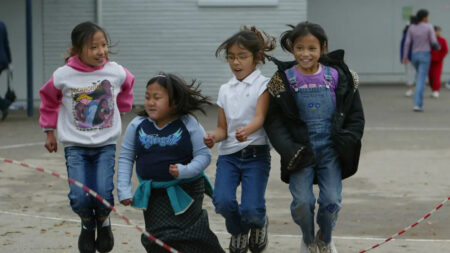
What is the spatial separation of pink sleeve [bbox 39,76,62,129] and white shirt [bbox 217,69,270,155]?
112 cm

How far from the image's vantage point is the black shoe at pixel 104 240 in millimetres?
6852

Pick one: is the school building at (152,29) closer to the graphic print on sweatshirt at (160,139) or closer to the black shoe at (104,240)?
the black shoe at (104,240)

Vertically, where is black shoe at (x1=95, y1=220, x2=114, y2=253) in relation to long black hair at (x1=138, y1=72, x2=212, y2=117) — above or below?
below

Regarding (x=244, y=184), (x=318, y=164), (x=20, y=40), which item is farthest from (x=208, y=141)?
(x=20, y=40)

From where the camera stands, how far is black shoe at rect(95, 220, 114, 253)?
22.5ft

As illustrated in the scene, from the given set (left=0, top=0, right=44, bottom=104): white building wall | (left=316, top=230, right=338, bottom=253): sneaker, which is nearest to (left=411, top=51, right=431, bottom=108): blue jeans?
(left=0, top=0, right=44, bottom=104): white building wall

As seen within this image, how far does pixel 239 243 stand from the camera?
686cm

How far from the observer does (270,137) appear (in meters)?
6.55

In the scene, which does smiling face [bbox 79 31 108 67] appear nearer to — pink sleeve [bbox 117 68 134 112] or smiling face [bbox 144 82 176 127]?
pink sleeve [bbox 117 68 134 112]

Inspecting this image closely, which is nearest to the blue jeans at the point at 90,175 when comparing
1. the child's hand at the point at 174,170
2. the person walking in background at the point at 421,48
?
the child's hand at the point at 174,170

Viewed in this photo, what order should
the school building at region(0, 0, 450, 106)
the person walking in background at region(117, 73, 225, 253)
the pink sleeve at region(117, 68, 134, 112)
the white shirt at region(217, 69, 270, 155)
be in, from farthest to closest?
the school building at region(0, 0, 450, 106), the pink sleeve at region(117, 68, 134, 112), the white shirt at region(217, 69, 270, 155), the person walking in background at region(117, 73, 225, 253)

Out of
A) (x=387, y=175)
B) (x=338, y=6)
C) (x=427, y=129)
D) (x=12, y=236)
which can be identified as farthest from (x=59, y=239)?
(x=338, y=6)

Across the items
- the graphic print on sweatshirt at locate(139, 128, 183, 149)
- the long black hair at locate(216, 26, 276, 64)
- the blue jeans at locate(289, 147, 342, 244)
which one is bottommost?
the blue jeans at locate(289, 147, 342, 244)

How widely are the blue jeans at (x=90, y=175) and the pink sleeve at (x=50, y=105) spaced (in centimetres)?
23
